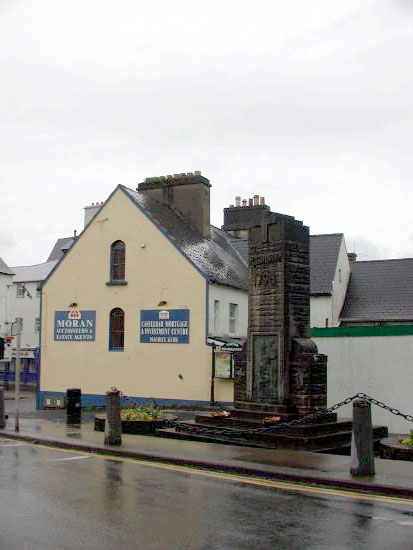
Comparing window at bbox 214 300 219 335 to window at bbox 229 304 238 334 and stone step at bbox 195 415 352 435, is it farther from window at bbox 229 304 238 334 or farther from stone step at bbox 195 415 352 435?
stone step at bbox 195 415 352 435

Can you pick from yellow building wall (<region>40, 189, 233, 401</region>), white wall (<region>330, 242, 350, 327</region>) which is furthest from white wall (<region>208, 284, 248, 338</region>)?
white wall (<region>330, 242, 350, 327</region>)

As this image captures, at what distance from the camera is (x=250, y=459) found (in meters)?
12.7

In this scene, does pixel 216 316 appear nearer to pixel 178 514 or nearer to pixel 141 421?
pixel 141 421

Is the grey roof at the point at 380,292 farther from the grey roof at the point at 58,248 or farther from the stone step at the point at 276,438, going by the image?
the grey roof at the point at 58,248

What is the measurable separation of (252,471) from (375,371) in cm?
880

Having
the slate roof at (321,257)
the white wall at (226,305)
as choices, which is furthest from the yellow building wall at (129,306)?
the slate roof at (321,257)

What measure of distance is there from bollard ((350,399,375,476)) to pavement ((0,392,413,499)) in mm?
181

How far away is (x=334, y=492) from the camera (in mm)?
10156

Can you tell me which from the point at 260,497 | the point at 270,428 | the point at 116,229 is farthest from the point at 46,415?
the point at 260,497

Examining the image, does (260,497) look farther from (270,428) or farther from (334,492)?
(270,428)

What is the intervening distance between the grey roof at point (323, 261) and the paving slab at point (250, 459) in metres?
17.5

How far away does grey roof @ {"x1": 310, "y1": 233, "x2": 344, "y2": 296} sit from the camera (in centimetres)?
3287

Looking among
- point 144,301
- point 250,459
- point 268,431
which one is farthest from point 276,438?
point 144,301

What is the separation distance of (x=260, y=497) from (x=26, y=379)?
43.9m
